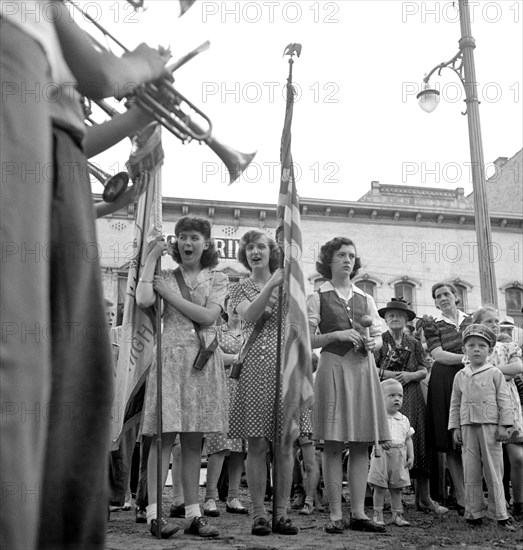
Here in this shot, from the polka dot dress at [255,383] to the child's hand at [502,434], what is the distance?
198cm

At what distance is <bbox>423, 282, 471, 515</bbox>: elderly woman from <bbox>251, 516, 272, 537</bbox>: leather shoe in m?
2.58

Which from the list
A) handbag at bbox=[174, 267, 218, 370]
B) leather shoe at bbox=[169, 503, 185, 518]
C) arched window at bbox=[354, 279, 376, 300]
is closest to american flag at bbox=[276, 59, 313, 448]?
handbag at bbox=[174, 267, 218, 370]

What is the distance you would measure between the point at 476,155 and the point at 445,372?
→ 4370 millimetres

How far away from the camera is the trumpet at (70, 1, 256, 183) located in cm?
233

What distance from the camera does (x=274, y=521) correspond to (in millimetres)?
5422

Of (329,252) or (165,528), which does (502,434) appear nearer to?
(329,252)

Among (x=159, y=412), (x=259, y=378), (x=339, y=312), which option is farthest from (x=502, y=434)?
(x=159, y=412)

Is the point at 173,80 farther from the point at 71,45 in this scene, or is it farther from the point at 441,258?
the point at 441,258

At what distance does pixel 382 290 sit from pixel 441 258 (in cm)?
329

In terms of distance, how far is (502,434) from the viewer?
6.50m

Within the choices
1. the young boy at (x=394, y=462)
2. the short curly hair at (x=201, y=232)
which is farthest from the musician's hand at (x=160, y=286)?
the young boy at (x=394, y=462)

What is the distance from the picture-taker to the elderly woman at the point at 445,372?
7.47m

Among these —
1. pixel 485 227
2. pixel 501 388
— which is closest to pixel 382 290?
pixel 485 227

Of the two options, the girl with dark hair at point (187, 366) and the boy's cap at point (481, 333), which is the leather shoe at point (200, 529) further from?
the boy's cap at point (481, 333)
